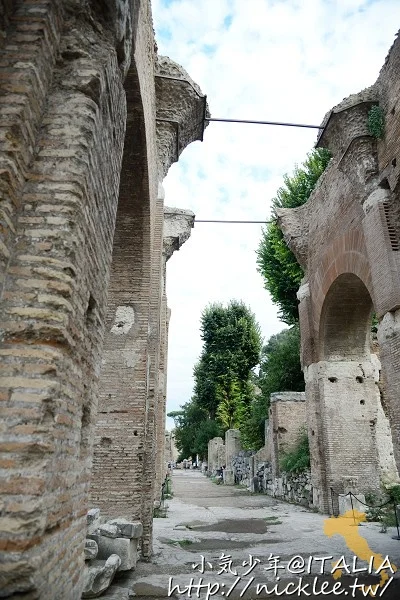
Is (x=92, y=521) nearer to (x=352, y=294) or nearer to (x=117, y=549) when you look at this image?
(x=117, y=549)

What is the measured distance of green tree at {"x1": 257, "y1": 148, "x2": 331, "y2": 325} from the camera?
1766 centimetres

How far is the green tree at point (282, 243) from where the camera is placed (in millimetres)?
→ 17656

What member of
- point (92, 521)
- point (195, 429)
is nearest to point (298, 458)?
point (92, 521)

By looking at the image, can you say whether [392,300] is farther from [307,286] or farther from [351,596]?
[307,286]

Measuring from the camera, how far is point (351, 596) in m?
4.38

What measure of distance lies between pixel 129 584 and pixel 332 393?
310 inches

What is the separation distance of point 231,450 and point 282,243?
13.1 m

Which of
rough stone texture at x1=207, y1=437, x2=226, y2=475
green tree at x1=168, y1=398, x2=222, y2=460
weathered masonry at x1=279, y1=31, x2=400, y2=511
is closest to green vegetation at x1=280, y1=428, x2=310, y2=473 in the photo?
weathered masonry at x1=279, y1=31, x2=400, y2=511

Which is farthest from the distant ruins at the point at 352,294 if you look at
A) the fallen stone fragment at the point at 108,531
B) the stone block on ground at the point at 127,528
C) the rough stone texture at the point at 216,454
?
the rough stone texture at the point at 216,454

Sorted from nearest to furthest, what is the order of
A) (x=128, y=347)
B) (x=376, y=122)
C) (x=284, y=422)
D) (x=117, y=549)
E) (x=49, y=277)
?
→ (x=49, y=277), (x=117, y=549), (x=128, y=347), (x=376, y=122), (x=284, y=422)

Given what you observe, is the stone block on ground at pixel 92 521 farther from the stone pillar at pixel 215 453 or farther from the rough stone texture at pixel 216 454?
the stone pillar at pixel 215 453

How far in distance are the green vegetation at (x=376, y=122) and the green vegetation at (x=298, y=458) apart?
30.7 ft

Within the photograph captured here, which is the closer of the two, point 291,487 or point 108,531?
point 108,531

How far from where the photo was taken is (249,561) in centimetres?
567
